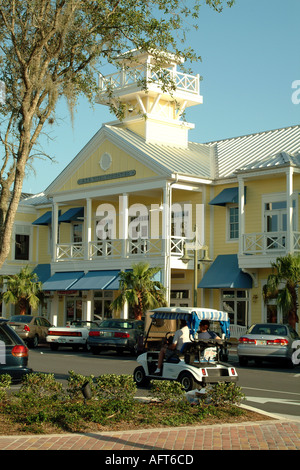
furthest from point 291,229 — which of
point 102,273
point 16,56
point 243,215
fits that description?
point 16,56

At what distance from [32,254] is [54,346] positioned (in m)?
14.7

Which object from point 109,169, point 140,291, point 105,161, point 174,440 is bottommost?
point 174,440

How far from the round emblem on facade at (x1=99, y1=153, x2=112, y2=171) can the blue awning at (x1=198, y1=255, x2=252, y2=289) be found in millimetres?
7589

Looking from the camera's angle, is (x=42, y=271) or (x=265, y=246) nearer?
(x=265, y=246)

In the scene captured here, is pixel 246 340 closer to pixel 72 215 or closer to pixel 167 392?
pixel 167 392

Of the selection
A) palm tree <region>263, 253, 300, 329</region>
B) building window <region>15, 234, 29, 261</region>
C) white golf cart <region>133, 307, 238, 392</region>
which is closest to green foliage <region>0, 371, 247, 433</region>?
white golf cart <region>133, 307, 238, 392</region>

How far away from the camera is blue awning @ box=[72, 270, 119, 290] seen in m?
32.7

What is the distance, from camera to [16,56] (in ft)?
43.3

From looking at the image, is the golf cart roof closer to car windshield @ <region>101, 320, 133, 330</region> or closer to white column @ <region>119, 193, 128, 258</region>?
car windshield @ <region>101, 320, 133, 330</region>

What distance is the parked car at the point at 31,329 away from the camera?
29.7 metres

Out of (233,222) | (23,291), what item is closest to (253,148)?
(233,222)

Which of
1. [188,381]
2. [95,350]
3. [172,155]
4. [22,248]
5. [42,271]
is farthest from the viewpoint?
[22,248]

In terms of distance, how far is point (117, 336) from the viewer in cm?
2597

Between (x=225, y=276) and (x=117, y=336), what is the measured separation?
22.2 feet
